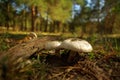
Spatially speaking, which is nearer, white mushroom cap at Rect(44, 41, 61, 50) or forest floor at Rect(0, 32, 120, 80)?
forest floor at Rect(0, 32, 120, 80)

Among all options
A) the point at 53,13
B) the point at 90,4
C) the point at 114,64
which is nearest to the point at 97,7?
the point at 90,4

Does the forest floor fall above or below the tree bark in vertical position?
below

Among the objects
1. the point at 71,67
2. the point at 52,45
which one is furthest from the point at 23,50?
the point at 71,67

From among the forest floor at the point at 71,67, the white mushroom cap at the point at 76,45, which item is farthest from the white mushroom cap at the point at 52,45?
the forest floor at the point at 71,67

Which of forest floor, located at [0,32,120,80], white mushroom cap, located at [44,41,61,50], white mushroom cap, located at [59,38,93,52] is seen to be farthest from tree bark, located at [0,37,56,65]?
white mushroom cap, located at [59,38,93,52]

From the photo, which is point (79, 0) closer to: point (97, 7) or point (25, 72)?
point (97, 7)

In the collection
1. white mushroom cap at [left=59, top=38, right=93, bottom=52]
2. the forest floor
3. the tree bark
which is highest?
white mushroom cap at [left=59, top=38, right=93, bottom=52]

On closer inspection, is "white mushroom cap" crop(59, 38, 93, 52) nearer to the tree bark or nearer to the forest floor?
the forest floor

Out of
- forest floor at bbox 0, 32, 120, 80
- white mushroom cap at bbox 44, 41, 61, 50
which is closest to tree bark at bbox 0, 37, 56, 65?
forest floor at bbox 0, 32, 120, 80
